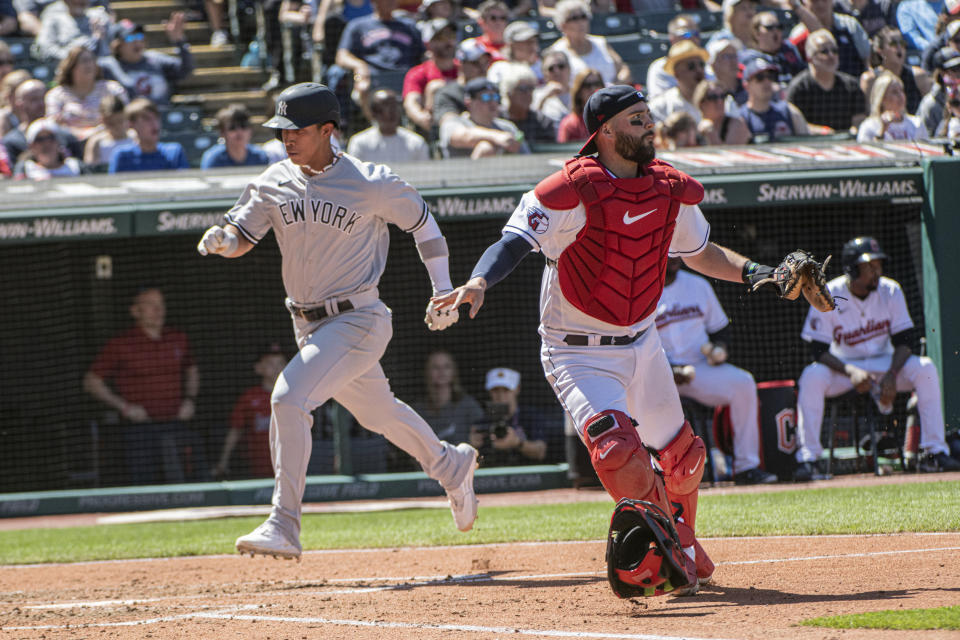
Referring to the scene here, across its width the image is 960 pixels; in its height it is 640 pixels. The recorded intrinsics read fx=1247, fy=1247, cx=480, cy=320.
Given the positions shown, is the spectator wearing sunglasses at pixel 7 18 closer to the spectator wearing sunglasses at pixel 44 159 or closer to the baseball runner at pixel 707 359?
the spectator wearing sunglasses at pixel 44 159

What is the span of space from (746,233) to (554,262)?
19.0 feet

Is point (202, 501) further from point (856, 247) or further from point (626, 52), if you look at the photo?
point (626, 52)

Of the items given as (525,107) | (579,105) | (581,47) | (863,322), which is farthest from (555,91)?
(863,322)

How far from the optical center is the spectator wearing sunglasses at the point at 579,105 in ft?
31.2

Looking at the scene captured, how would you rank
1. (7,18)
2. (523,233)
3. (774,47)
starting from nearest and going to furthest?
1. (523,233)
2. (774,47)
3. (7,18)

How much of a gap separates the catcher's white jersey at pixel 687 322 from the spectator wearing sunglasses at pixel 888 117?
7.10ft

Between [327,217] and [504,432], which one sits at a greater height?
[327,217]

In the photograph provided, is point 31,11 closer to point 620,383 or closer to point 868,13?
point 868,13

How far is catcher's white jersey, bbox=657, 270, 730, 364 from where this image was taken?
350 inches

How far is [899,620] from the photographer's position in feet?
11.9

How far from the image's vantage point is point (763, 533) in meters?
6.12

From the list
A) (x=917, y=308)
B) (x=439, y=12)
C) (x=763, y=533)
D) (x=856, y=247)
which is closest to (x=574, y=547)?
(x=763, y=533)

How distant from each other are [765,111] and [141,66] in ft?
19.1

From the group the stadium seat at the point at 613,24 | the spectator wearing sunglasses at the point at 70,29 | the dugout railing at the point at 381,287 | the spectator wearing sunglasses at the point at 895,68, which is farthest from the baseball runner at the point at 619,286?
the spectator wearing sunglasses at the point at 70,29
